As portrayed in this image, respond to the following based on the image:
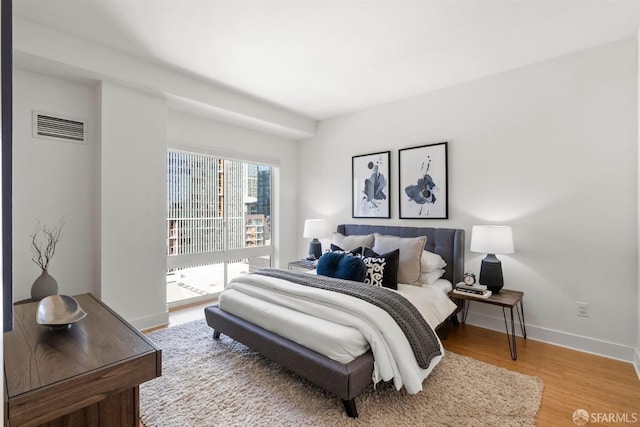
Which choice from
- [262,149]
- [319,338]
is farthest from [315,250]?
[319,338]

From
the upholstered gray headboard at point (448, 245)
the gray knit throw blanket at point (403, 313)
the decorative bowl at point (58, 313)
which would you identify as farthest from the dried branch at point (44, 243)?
the upholstered gray headboard at point (448, 245)

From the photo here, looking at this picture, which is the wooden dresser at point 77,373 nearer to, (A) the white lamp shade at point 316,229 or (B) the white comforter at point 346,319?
(B) the white comforter at point 346,319

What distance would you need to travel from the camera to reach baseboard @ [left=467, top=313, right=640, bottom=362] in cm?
253

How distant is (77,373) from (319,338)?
1252 millimetres

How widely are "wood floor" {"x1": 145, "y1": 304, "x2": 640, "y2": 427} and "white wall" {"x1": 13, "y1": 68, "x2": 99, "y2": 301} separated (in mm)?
3685

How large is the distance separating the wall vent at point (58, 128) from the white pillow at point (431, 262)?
12.0 ft

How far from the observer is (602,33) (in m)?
2.48

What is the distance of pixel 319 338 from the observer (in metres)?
1.94

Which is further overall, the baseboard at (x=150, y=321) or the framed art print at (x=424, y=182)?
the framed art print at (x=424, y=182)

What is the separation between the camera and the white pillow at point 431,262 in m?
Answer: 3.09

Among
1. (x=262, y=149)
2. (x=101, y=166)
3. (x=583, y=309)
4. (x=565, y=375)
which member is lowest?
(x=565, y=375)

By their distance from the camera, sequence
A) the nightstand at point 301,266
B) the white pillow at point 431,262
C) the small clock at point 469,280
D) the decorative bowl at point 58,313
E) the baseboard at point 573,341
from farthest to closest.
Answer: the nightstand at point 301,266
the white pillow at point 431,262
the small clock at point 469,280
the baseboard at point 573,341
the decorative bowl at point 58,313

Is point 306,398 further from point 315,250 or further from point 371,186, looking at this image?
point 371,186

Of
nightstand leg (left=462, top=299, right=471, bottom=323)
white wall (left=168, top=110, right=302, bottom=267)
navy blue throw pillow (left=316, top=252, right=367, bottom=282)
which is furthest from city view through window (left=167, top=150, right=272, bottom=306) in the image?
nightstand leg (left=462, top=299, right=471, bottom=323)
